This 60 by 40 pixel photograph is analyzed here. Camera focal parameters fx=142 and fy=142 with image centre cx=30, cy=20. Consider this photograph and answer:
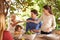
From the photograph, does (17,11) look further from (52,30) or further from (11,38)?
(52,30)

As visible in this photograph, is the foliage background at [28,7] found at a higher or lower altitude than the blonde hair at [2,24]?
higher

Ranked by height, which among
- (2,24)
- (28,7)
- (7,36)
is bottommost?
(7,36)

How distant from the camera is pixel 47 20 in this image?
4.55ft

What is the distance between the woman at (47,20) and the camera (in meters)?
1.38

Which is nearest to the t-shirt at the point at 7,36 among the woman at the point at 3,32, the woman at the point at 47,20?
the woman at the point at 3,32

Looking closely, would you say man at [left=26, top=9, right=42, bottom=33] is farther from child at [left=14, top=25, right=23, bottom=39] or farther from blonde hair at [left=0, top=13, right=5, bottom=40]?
blonde hair at [left=0, top=13, right=5, bottom=40]

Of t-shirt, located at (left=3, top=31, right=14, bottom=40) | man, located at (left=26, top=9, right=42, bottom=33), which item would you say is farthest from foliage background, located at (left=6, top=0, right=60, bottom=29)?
t-shirt, located at (left=3, top=31, right=14, bottom=40)

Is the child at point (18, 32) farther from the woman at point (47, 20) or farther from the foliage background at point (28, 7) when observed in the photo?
the woman at point (47, 20)

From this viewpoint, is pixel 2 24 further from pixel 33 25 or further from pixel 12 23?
pixel 33 25

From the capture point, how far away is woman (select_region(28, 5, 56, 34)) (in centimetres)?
138

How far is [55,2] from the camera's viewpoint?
1.38 metres

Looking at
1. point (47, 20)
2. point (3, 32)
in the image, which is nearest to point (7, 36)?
point (3, 32)

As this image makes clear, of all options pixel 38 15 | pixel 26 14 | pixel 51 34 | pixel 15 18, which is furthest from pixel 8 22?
pixel 51 34

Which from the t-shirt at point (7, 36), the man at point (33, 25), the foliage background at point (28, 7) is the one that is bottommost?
the t-shirt at point (7, 36)
